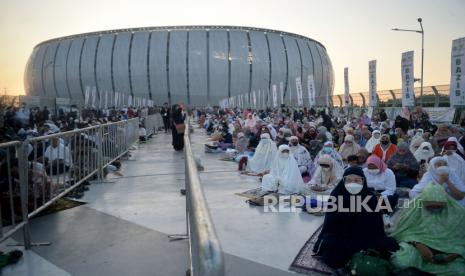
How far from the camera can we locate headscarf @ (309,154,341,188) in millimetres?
6715

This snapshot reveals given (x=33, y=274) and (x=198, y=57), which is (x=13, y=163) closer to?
(x=33, y=274)

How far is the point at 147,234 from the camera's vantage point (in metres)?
4.02

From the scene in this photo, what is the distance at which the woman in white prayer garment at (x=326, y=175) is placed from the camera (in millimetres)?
6695

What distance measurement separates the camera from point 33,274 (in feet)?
10.1

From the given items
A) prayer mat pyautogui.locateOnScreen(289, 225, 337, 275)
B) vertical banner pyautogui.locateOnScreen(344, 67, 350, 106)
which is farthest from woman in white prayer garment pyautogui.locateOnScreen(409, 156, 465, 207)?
vertical banner pyautogui.locateOnScreen(344, 67, 350, 106)

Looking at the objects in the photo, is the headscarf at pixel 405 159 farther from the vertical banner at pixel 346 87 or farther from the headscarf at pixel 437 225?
the vertical banner at pixel 346 87

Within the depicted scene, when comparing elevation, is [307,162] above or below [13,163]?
below

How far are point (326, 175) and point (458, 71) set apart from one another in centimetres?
518

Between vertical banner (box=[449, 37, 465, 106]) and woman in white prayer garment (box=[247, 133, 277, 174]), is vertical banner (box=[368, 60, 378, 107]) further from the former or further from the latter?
woman in white prayer garment (box=[247, 133, 277, 174])

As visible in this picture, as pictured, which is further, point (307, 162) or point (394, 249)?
point (307, 162)

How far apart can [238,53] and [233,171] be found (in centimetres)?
4533

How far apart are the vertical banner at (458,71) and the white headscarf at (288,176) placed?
18.3ft

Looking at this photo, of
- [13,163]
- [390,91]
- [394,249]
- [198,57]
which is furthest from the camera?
[198,57]

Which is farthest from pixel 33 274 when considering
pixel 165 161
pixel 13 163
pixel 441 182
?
pixel 165 161
